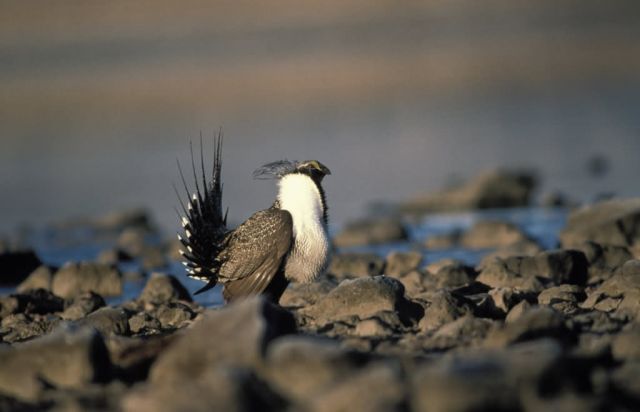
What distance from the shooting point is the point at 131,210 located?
15.0 meters

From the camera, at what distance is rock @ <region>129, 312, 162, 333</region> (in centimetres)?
608

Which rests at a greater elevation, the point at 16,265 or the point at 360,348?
the point at 16,265

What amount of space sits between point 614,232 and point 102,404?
5880 millimetres

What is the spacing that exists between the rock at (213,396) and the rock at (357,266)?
4.87 metres

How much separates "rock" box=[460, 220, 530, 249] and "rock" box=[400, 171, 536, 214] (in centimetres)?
406

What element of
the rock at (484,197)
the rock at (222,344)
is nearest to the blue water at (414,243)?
the rock at (484,197)

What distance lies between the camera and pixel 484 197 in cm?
1475

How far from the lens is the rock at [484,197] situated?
48.2 ft

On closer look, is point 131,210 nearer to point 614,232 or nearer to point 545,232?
point 545,232

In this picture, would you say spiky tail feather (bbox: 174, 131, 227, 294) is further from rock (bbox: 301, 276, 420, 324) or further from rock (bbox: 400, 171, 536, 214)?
rock (bbox: 400, 171, 536, 214)

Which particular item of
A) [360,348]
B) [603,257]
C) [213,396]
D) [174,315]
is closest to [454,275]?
[603,257]

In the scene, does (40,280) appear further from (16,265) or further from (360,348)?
(360,348)

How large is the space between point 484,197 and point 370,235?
368 cm

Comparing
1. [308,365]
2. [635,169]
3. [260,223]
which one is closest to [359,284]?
[260,223]
